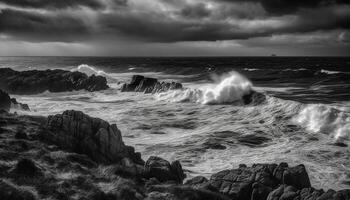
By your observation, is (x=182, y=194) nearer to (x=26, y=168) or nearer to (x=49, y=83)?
(x=26, y=168)

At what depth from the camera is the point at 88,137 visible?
1773 cm

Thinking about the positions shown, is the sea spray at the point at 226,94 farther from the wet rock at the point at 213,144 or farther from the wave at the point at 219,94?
the wet rock at the point at 213,144

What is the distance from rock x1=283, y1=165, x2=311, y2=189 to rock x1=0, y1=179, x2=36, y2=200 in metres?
9.55

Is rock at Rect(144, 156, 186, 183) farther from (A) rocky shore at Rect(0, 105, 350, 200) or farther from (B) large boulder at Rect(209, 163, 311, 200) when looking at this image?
(B) large boulder at Rect(209, 163, 311, 200)

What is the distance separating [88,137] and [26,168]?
4903 mm

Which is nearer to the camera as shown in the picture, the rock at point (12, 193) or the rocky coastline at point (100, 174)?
the rock at point (12, 193)

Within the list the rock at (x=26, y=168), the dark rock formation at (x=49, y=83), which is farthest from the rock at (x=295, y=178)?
the dark rock formation at (x=49, y=83)

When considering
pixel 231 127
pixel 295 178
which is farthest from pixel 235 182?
pixel 231 127

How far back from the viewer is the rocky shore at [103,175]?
39.6ft

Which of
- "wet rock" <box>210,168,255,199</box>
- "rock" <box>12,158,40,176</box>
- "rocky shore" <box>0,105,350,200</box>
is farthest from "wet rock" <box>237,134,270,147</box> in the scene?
"rock" <box>12,158,40,176</box>

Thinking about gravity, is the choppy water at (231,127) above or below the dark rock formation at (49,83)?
below

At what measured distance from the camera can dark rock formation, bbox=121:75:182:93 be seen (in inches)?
1807

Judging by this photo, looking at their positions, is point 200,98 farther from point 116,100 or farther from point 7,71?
point 7,71

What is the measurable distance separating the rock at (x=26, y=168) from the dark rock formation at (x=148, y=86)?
32.6 meters
